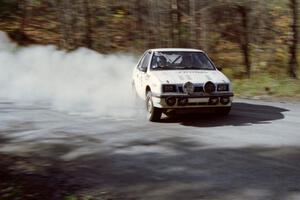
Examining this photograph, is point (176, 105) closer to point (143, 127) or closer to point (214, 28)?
point (143, 127)

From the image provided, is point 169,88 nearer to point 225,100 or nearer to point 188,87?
point 188,87

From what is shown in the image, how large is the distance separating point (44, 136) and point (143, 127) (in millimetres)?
2064

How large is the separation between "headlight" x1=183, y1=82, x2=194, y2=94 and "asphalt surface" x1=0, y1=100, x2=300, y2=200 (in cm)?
73

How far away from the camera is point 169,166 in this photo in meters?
6.75

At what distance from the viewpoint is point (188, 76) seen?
10.3 metres

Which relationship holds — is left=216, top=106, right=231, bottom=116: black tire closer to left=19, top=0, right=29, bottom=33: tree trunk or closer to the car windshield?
the car windshield

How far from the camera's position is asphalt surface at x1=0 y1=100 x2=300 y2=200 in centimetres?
567

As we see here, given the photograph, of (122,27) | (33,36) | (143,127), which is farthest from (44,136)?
(33,36)

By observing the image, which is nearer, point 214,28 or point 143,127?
point 143,127

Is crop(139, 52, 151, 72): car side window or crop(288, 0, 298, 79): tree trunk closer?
crop(139, 52, 151, 72): car side window

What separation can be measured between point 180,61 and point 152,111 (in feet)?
5.13

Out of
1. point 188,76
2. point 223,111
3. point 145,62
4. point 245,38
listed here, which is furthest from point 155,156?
point 245,38

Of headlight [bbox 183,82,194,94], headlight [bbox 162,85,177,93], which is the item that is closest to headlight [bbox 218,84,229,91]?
headlight [bbox 183,82,194,94]

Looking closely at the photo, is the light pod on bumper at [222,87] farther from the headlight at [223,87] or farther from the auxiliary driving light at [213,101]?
the auxiliary driving light at [213,101]
